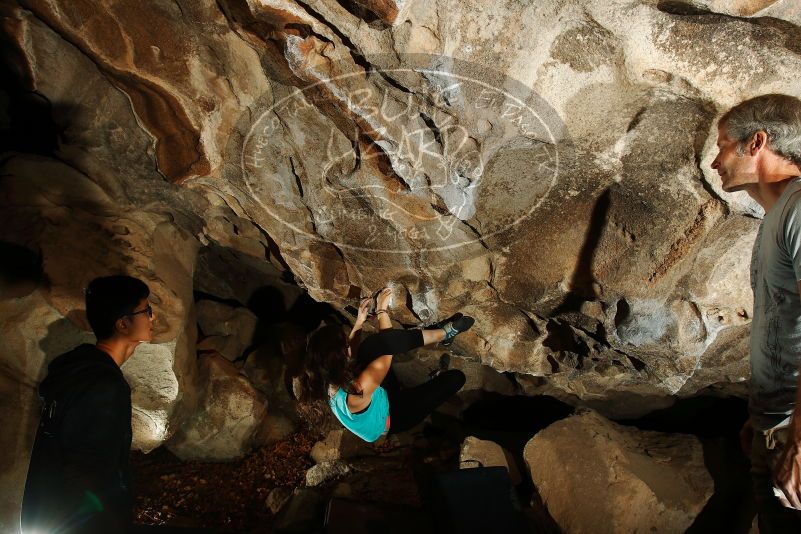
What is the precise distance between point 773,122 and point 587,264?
1143mm

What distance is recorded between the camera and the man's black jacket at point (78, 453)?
68.4 inches

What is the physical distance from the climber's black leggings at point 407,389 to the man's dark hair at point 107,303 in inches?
55.9

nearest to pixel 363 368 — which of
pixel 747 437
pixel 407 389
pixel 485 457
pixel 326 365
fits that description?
pixel 326 365

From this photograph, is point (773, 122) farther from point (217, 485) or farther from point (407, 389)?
point (217, 485)

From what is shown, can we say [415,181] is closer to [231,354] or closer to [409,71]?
[409,71]

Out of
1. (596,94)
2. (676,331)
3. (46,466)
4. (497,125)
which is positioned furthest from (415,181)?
(46,466)

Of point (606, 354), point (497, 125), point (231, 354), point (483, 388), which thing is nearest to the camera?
point (497, 125)

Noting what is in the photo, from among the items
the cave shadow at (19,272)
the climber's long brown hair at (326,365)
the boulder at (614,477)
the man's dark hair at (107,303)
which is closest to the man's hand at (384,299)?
the climber's long brown hair at (326,365)

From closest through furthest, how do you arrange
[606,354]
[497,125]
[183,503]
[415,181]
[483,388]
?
[497,125] < [415,181] < [606,354] < [183,503] < [483,388]

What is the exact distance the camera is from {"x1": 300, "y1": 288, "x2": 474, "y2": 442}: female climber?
274 cm

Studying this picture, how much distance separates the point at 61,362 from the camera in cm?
187

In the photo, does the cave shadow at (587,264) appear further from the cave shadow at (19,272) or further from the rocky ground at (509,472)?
the cave shadow at (19,272)

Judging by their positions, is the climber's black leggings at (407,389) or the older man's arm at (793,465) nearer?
the older man's arm at (793,465)

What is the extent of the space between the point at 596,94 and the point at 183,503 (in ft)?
14.7
